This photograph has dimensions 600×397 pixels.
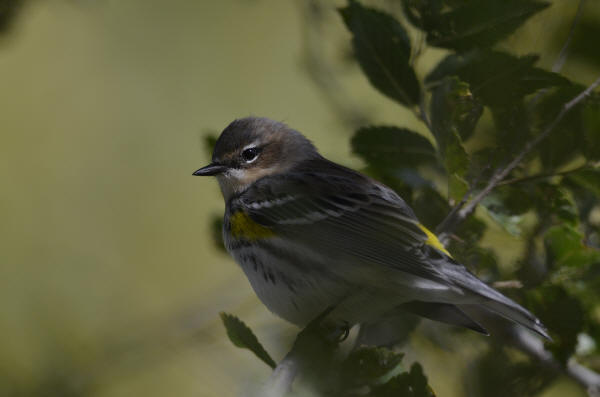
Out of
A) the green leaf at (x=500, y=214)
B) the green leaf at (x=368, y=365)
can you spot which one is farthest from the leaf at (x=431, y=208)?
the green leaf at (x=368, y=365)

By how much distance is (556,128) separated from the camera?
1.46m

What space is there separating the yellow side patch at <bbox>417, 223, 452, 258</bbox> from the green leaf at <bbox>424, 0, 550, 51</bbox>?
0.51 meters

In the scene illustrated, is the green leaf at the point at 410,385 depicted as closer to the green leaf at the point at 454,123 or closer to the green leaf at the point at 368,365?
the green leaf at the point at 368,365

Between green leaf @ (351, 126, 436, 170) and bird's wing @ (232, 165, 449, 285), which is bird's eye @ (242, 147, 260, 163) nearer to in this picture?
bird's wing @ (232, 165, 449, 285)

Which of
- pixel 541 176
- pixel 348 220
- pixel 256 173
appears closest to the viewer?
pixel 541 176

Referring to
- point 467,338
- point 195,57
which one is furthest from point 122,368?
point 195,57

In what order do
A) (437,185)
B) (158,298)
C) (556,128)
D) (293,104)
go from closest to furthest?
(556,128) → (437,185) → (158,298) → (293,104)

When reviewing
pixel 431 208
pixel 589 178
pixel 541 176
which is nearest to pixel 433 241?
pixel 431 208

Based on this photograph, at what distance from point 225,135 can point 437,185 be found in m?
0.81

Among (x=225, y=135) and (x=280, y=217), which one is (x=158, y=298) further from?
(x=280, y=217)

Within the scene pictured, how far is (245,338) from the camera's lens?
130 centimetres

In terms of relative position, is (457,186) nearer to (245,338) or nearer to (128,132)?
(245,338)

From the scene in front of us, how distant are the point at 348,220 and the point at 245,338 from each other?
2.25 ft

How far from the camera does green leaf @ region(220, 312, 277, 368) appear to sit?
1.29 m
